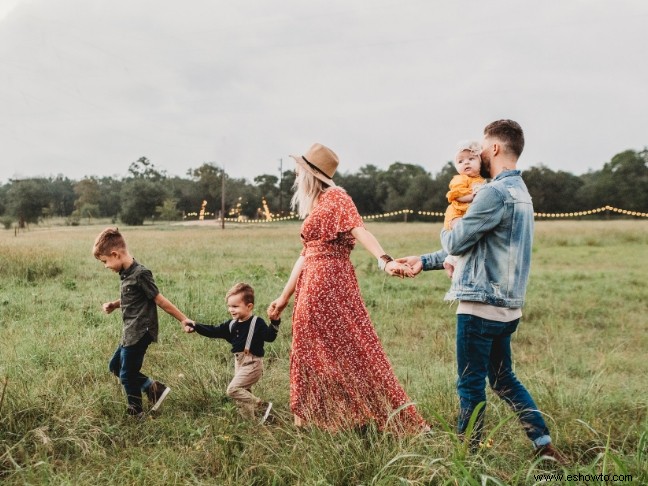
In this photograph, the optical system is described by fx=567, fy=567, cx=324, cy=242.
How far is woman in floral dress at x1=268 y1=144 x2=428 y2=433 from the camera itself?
12.5ft

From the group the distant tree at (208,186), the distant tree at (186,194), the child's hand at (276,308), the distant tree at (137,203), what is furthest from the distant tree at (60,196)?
the distant tree at (208,186)

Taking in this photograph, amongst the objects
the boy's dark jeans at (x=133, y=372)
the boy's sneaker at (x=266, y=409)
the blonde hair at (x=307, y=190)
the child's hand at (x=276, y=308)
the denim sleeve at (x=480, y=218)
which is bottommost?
the boy's sneaker at (x=266, y=409)

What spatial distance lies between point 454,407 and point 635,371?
10.00 feet

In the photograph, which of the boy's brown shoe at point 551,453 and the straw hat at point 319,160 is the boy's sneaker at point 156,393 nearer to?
the straw hat at point 319,160

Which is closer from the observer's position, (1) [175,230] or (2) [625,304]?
(2) [625,304]

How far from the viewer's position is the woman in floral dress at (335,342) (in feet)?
12.5

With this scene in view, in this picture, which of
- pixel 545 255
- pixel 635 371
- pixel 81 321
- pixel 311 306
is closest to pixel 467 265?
pixel 311 306

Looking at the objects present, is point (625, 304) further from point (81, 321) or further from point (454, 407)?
point (81, 321)

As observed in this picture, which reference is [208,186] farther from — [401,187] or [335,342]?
[335,342]

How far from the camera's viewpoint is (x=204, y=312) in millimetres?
7195

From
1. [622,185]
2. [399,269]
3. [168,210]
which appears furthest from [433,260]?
[622,185]

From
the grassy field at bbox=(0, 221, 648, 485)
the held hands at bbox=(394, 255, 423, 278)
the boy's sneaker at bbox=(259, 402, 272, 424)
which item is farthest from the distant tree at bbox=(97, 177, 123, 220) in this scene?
the held hands at bbox=(394, 255, 423, 278)

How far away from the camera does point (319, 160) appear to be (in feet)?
12.9

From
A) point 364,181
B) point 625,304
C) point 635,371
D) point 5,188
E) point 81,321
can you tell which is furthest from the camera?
point 364,181
